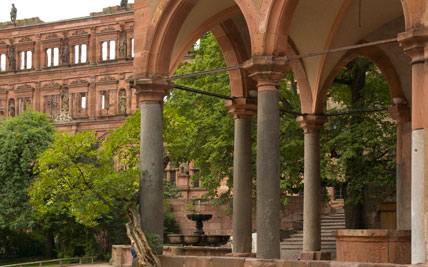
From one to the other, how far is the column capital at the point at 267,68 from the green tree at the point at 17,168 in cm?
3116

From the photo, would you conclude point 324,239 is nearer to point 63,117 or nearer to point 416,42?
point 416,42

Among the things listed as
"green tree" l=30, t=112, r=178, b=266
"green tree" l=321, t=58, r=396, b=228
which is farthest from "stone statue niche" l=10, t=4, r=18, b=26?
"green tree" l=30, t=112, r=178, b=266

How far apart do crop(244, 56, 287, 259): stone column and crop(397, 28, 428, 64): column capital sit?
8.60 ft

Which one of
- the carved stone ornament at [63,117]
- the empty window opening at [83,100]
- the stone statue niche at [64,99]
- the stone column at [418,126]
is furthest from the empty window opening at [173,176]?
the stone column at [418,126]

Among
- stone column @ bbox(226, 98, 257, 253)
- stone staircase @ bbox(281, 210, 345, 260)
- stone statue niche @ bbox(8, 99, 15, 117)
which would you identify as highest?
stone statue niche @ bbox(8, 99, 15, 117)

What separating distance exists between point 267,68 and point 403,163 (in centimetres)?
658

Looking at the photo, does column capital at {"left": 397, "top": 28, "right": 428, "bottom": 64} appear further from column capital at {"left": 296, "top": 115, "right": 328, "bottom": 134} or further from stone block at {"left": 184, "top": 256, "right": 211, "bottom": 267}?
column capital at {"left": 296, "top": 115, "right": 328, "bottom": 134}

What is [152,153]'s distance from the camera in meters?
15.6

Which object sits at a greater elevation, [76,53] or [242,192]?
[76,53]

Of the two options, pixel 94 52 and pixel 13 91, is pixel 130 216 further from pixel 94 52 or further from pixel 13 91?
pixel 13 91

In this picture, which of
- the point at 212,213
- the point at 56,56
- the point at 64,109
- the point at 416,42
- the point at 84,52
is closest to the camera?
the point at 416,42

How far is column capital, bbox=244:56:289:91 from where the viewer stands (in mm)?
13898

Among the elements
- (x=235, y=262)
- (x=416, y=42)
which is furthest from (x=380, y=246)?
(x=416, y=42)

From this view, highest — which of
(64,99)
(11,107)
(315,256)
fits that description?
(64,99)
